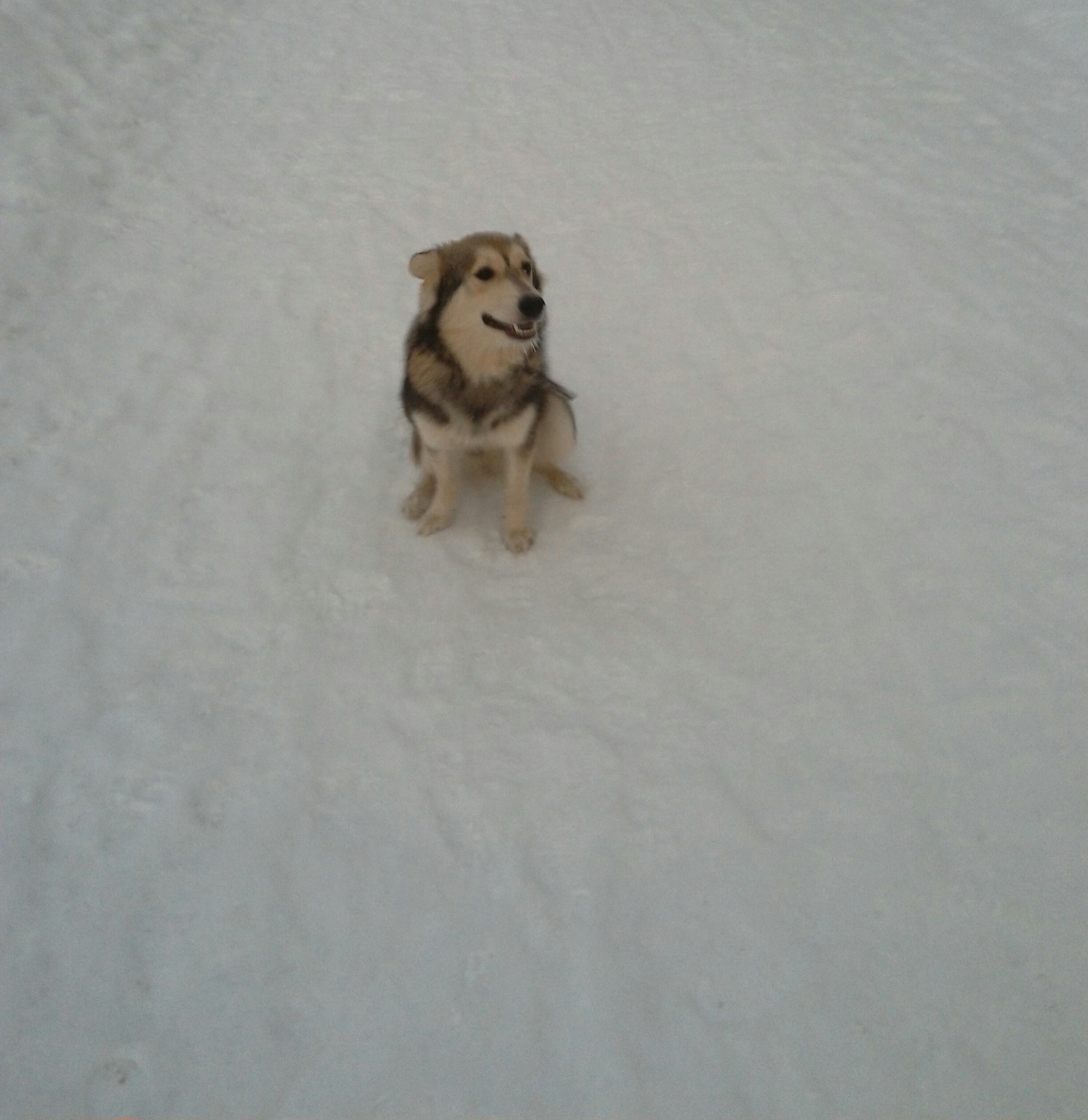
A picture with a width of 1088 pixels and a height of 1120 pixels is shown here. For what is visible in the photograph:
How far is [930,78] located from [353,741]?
7.45m

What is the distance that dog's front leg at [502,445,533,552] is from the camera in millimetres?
3234

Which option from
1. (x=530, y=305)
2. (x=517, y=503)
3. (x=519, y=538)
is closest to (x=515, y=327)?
(x=530, y=305)

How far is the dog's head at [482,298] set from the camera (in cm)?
273

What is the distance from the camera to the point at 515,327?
108 inches

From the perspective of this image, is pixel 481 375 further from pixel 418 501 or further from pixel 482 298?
pixel 418 501

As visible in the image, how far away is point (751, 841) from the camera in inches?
101

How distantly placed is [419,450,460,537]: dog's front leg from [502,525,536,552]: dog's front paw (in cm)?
28

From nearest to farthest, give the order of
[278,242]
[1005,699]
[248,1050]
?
[248,1050] → [1005,699] → [278,242]

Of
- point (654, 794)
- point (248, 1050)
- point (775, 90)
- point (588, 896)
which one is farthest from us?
point (775, 90)

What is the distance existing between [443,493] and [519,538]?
38 centimetres

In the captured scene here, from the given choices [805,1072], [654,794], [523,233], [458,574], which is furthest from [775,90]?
[805,1072]

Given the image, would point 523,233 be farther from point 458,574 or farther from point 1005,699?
point 1005,699

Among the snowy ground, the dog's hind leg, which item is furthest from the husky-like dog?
the snowy ground

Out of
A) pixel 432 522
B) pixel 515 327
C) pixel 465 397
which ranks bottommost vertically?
pixel 432 522
